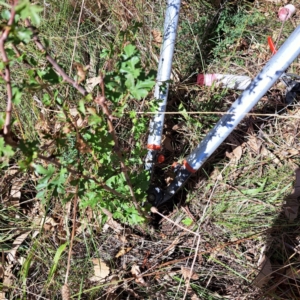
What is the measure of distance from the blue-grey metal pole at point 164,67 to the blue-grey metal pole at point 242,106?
0.49 ft

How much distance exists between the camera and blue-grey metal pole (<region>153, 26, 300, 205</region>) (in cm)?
110

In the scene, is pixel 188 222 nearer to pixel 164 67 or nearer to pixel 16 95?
pixel 164 67

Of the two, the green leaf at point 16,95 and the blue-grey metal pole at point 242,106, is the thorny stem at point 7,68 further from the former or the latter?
the blue-grey metal pole at point 242,106

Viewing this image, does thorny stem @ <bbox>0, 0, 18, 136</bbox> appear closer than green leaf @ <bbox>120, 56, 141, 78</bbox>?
Yes

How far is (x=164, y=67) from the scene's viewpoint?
1376 millimetres

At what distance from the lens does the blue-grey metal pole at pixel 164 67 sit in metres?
1.31

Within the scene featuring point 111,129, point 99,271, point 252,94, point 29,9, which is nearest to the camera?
point 29,9

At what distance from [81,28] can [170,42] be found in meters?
0.69

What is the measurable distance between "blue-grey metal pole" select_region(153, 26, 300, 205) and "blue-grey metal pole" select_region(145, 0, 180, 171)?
15 cm

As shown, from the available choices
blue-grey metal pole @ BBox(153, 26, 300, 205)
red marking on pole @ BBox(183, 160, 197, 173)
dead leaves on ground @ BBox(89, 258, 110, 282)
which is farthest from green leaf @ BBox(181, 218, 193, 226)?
dead leaves on ground @ BBox(89, 258, 110, 282)

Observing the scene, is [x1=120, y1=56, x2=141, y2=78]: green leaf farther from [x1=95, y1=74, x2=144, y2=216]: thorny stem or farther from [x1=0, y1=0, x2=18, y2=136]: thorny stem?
[x1=0, y1=0, x2=18, y2=136]: thorny stem

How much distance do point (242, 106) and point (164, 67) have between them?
1.11 feet

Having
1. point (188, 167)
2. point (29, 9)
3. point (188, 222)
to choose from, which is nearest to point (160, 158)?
point (188, 167)

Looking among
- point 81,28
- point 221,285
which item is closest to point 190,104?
point 81,28
